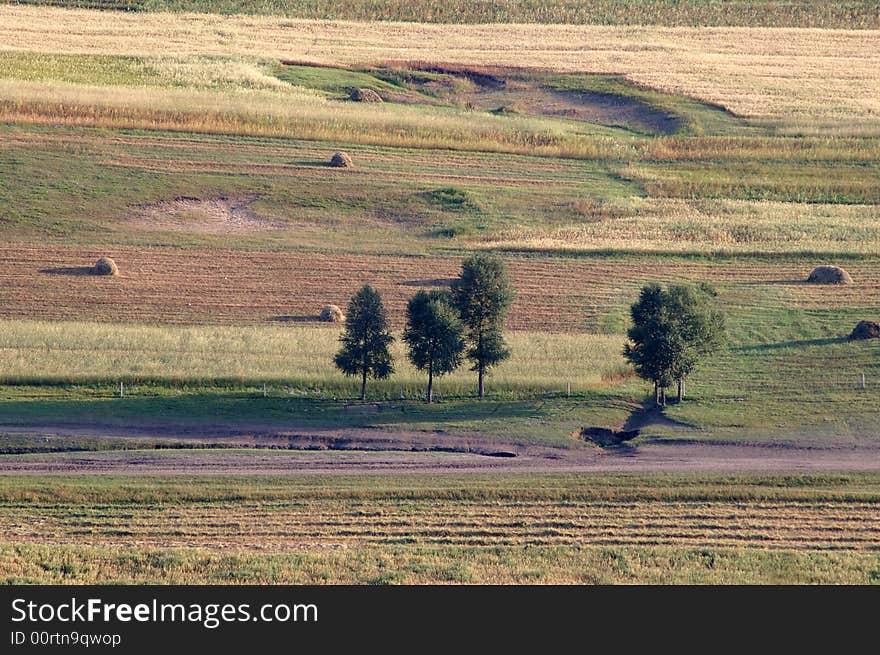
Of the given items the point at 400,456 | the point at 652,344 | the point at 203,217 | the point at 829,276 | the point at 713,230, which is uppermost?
the point at 713,230

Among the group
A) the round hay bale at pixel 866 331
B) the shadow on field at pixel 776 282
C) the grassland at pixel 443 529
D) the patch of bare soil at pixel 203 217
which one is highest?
the patch of bare soil at pixel 203 217

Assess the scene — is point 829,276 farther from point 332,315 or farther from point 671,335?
point 332,315

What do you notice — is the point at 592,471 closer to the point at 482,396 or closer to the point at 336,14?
the point at 482,396

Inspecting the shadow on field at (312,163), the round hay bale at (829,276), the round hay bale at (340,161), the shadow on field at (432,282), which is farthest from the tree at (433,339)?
the shadow on field at (312,163)

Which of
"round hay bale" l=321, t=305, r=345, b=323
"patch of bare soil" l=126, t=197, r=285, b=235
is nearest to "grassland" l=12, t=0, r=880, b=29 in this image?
"patch of bare soil" l=126, t=197, r=285, b=235

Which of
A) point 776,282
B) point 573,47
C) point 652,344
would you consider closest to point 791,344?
point 776,282

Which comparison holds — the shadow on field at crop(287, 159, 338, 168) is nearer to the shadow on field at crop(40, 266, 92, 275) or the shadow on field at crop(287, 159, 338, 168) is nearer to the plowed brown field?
the plowed brown field

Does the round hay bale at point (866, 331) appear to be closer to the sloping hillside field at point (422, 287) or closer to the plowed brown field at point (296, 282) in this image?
the sloping hillside field at point (422, 287)
